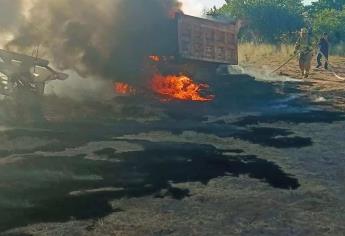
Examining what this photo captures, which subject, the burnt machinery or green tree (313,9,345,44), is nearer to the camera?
the burnt machinery

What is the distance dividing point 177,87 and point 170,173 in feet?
30.8

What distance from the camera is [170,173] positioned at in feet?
25.3

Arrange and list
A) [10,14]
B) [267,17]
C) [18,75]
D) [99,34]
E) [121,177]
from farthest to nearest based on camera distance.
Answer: [267,17] → [99,34] → [10,14] → [18,75] → [121,177]

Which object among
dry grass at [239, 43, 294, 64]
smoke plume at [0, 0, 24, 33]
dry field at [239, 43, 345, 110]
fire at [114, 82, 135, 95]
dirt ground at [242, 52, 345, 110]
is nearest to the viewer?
smoke plume at [0, 0, 24, 33]

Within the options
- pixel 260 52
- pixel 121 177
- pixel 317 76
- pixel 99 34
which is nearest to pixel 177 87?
pixel 99 34

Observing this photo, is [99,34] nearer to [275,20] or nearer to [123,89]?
[123,89]

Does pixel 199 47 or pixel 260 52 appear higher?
pixel 260 52

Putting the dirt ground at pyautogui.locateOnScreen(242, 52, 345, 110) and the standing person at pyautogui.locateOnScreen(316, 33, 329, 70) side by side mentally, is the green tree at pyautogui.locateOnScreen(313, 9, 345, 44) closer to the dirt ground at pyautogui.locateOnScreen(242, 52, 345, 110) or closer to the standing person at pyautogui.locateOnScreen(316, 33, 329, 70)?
the dirt ground at pyautogui.locateOnScreen(242, 52, 345, 110)

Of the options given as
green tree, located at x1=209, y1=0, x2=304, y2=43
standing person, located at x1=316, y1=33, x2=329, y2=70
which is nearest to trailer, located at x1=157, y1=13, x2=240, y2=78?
standing person, located at x1=316, y1=33, x2=329, y2=70

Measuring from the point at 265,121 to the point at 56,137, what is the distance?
5559 mm

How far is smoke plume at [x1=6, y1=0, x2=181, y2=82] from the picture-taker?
14.8 metres

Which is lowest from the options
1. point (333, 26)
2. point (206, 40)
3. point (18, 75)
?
point (18, 75)

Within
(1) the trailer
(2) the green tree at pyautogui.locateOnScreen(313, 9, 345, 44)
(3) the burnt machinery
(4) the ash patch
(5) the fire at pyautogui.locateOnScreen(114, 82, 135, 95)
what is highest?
(2) the green tree at pyautogui.locateOnScreen(313, 9, 345, 44)

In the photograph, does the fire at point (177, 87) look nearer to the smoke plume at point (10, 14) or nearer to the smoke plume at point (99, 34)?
the smoke plume at point (99, 34)
